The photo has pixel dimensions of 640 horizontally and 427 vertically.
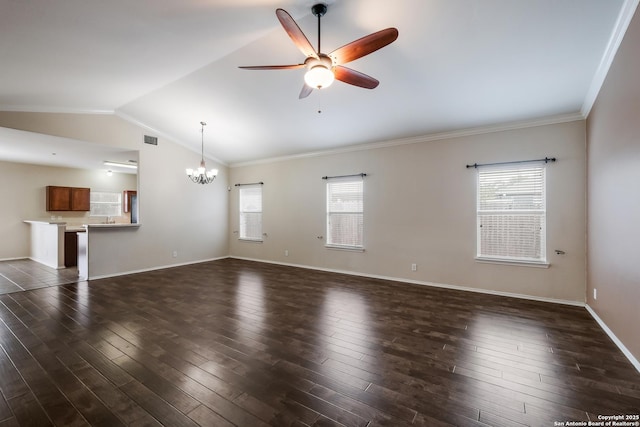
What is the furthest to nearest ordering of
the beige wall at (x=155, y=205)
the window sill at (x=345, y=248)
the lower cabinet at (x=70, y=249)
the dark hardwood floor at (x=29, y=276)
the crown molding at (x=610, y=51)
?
the lower cabinet at (x=70, y=249), the window sill at (x=345, y=248), the beige wall at (x=155, y=205), the dark hardwood floor at (x=29, y=276), the crown molding at (x=610, y=51)

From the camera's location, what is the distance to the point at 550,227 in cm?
407

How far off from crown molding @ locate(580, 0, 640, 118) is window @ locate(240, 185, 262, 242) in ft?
21.0

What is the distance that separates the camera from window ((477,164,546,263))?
417 cm

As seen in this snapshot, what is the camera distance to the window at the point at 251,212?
24.9 ft

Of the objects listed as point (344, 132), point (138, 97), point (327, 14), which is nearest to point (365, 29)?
point (327, 14)

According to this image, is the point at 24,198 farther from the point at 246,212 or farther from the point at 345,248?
the point at 345,248

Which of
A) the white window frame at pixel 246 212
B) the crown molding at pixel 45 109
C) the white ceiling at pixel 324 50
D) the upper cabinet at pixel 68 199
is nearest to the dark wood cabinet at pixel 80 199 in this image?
the upper cabinet at pixel 68 199

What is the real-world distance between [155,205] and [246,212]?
2245 millimetres

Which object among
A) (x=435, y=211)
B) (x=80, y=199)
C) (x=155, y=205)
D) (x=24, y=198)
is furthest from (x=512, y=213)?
(x=24, y=198)

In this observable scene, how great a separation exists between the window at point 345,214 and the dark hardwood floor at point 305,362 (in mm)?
1939

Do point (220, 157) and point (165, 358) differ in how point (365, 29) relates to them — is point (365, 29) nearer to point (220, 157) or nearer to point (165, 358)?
point (165, 358)

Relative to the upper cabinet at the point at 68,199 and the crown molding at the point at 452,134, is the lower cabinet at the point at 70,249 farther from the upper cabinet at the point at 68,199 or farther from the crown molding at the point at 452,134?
the crown molding at the point at 452,134

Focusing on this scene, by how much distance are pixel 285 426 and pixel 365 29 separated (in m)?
3.50

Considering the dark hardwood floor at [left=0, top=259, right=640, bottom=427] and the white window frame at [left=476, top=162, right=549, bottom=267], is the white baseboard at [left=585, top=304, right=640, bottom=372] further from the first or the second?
the white window frame at [left=476, top=162, right=549, bottom=267]
